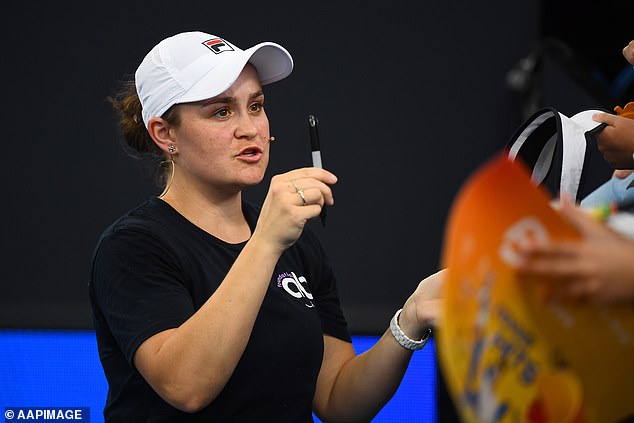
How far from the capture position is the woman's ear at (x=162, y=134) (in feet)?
5.67

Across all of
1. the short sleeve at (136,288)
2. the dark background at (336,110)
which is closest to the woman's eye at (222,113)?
the short sleeve at (136,288)

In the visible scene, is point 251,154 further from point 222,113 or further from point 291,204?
point 291,204

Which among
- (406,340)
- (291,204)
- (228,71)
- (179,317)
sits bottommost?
(406,340)

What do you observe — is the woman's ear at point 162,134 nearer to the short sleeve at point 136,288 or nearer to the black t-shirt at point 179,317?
the black t-shirt at point 179,317

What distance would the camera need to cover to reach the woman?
1446 mm

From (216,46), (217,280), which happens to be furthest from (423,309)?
(216,46)

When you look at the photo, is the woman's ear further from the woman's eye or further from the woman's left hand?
the woman's left hand

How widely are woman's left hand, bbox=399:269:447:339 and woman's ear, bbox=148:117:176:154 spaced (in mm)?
521

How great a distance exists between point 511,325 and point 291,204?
56 centimetres

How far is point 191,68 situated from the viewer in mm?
1661

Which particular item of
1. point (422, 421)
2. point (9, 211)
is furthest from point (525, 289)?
point (9, 211)

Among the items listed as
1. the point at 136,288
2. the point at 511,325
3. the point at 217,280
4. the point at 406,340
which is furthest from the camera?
the point at 406,340

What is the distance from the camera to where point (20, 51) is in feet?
9.75

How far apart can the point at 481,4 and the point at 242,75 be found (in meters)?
1.52
